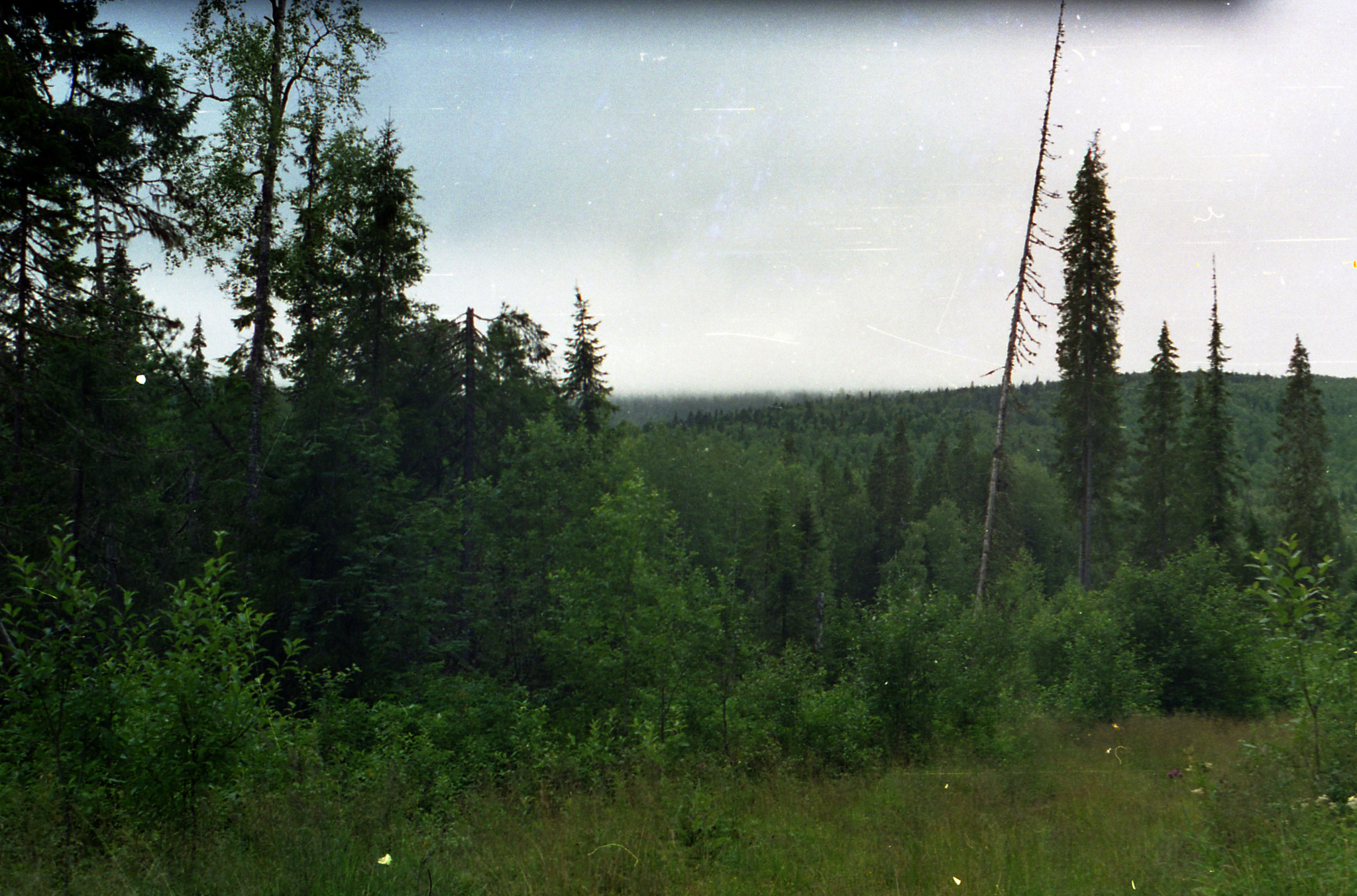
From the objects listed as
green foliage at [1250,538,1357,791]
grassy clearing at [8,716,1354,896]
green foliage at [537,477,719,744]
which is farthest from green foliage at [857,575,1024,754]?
green foliage at [1250,538,1357,791]

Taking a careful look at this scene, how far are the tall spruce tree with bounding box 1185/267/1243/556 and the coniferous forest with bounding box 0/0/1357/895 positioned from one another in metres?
0.20

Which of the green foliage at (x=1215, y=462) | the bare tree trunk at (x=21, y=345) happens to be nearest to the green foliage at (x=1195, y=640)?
the bare tree trunk at (x=21, y=345)

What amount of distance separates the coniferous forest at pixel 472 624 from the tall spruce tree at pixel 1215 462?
0.67ft

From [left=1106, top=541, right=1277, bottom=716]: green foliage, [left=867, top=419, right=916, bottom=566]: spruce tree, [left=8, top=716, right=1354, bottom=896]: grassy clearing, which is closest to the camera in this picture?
[left=8, top=716, right=1354, bottom=896]: grassy clearing

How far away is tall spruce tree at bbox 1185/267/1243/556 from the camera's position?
35.3 metres

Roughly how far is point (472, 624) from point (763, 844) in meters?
18.4

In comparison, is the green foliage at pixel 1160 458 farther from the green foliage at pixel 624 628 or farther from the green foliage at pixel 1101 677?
the green foliage at pixel 624 628

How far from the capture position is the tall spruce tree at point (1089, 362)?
30.1 meters

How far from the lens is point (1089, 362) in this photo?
31719 mm

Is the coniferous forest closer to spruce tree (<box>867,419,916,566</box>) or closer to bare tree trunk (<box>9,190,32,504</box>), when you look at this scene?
bare tree trunk (<box>9,190,32,504</box>)

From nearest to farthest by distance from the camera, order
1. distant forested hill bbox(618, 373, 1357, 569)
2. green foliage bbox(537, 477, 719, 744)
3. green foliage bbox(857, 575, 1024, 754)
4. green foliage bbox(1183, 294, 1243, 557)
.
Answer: green foliage bbox(857, 575, 1024, 754) < green foliage bbox(537, 477, 719, 744) < green foliage bbox(1183, 294, 1243, 557) < distant forested hill bbox(618, 373, 1357, 569)

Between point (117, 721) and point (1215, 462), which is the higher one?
point (1215, 462)

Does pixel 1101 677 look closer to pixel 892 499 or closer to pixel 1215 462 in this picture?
pixel 1215 462

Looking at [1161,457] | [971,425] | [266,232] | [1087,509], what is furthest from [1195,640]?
[971,425]
